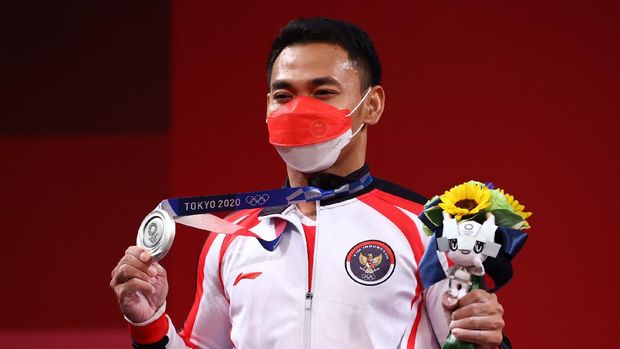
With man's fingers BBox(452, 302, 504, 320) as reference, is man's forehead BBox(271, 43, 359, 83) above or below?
above

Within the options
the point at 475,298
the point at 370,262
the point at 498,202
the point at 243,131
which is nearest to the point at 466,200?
the point at 498,202

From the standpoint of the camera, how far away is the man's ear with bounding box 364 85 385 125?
1896 millimetres

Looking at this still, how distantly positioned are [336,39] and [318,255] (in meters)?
0.42

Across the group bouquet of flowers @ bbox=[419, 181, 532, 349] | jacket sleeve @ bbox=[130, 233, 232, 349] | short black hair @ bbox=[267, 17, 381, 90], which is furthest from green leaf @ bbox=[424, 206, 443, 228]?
jacket sleeve @ bbox=[130, 233, 232, 349]

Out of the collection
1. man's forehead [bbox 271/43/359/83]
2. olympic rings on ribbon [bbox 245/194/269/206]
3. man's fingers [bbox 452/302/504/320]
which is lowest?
man's fingers [bbox 452/302/504/320]

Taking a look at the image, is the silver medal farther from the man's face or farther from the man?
the man's face

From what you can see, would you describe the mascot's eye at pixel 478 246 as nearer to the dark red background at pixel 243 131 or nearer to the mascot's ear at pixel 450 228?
the mascot's ear at pixel 450 228

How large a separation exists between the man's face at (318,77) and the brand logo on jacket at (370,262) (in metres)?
0.24

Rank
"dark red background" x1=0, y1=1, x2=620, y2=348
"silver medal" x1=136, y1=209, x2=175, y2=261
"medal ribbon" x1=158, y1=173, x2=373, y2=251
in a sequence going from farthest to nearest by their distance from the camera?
1. "dark red background" x1=0, y1=1, x2=620, y2=348
2. "medal ribbon" x1=158, y1=173, x2=373, y2=251
3. "silver medal" x1=136, y1=209, x2=175, y2=261

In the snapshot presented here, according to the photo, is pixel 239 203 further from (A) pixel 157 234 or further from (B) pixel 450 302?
(B) pixel 450 302

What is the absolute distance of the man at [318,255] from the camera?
5.71 feet

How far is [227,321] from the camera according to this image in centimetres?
192

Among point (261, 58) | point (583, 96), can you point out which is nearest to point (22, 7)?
point (261, 58)

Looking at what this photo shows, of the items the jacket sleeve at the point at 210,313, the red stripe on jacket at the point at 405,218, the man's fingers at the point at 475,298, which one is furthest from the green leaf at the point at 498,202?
the jacket sleeve at the point at 210,313
